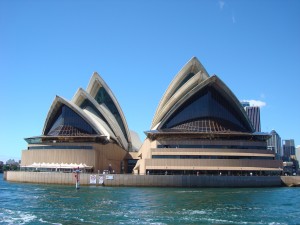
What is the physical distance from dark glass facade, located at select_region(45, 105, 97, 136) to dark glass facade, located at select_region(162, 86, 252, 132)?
48.3 ft

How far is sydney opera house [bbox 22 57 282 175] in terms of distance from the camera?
62.0m

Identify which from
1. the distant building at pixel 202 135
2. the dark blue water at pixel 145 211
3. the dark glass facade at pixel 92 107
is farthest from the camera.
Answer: the dark glass facade at pixel 92 107

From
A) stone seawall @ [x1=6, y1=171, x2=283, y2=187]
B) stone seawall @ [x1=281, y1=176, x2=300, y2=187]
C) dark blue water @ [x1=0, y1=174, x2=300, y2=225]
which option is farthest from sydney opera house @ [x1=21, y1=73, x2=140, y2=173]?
Answer: stone seawall @ [x1=281, y1=176, x2=300, y2=187]

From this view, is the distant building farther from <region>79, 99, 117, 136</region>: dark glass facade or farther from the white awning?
<region>79, 99, 117, 136</region>: dark glass facade

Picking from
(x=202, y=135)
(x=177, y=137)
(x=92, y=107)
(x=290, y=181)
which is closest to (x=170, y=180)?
(x=177, y=137)

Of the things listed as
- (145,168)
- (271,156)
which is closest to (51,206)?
(145,168)

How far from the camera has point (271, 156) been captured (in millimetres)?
63906

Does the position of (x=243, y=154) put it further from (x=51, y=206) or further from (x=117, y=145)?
(x=51, y=206)

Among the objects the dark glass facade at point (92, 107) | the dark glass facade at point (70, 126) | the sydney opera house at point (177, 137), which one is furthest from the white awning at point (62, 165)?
the dark glass facade at point (92, 107)

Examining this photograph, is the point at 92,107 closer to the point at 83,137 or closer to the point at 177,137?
the point at 83,137

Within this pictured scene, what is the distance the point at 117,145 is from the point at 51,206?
46.0 metres

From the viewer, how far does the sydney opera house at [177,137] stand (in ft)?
204

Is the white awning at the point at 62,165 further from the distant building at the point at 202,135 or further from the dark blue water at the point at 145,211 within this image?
the dark blue water at the point at 145,211

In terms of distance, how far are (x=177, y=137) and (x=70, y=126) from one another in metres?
20.4
